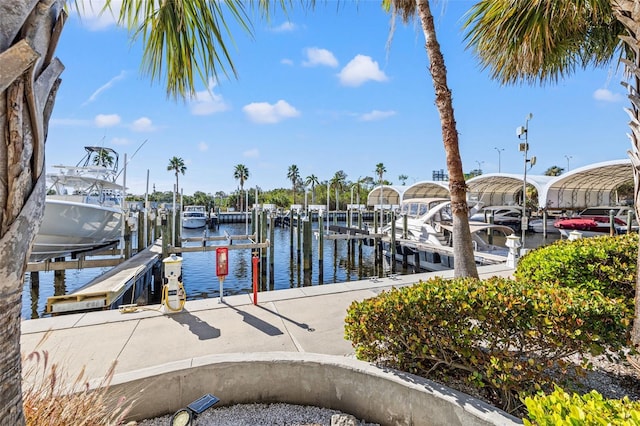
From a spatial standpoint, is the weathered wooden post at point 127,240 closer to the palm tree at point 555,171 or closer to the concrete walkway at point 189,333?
the concrete walkway at point 189,333

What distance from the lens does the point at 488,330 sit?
2.70m

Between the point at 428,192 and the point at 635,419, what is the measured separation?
3894cm

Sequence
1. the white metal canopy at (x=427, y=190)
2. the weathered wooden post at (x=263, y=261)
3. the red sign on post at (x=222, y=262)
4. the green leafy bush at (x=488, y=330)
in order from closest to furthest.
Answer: the green leafy bush at (x=488, y=330) → the red sign on post at (x=222, y=262) → the weathered wooden post at (x=263, y=261) → the white metal canopy at (x=427, y=190)

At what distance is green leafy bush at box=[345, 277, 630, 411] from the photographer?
2523 mm

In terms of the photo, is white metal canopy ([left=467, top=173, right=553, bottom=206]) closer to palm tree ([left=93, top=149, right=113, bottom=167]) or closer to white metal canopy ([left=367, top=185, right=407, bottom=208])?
A: white metal canopy ([left=367, top=185, right=407, bottom=208])

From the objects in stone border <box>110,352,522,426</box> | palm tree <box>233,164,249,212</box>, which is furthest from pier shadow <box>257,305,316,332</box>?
palm tree <box>233,164,249,212</box>

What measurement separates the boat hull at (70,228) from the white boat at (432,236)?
1292 cm

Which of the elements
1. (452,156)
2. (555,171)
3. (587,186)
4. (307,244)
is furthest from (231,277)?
(555,171)

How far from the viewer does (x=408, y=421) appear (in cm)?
262

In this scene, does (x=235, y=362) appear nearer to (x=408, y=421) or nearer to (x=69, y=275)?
(x=408, y=421)

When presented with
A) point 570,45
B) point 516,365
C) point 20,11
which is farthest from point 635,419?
point 570,45

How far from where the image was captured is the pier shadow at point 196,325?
14.4 ft

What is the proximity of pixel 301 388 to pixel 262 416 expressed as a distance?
42 cm

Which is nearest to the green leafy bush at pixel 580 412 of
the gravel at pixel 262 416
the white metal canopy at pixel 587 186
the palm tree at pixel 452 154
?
the gravel at pixel 262 416
